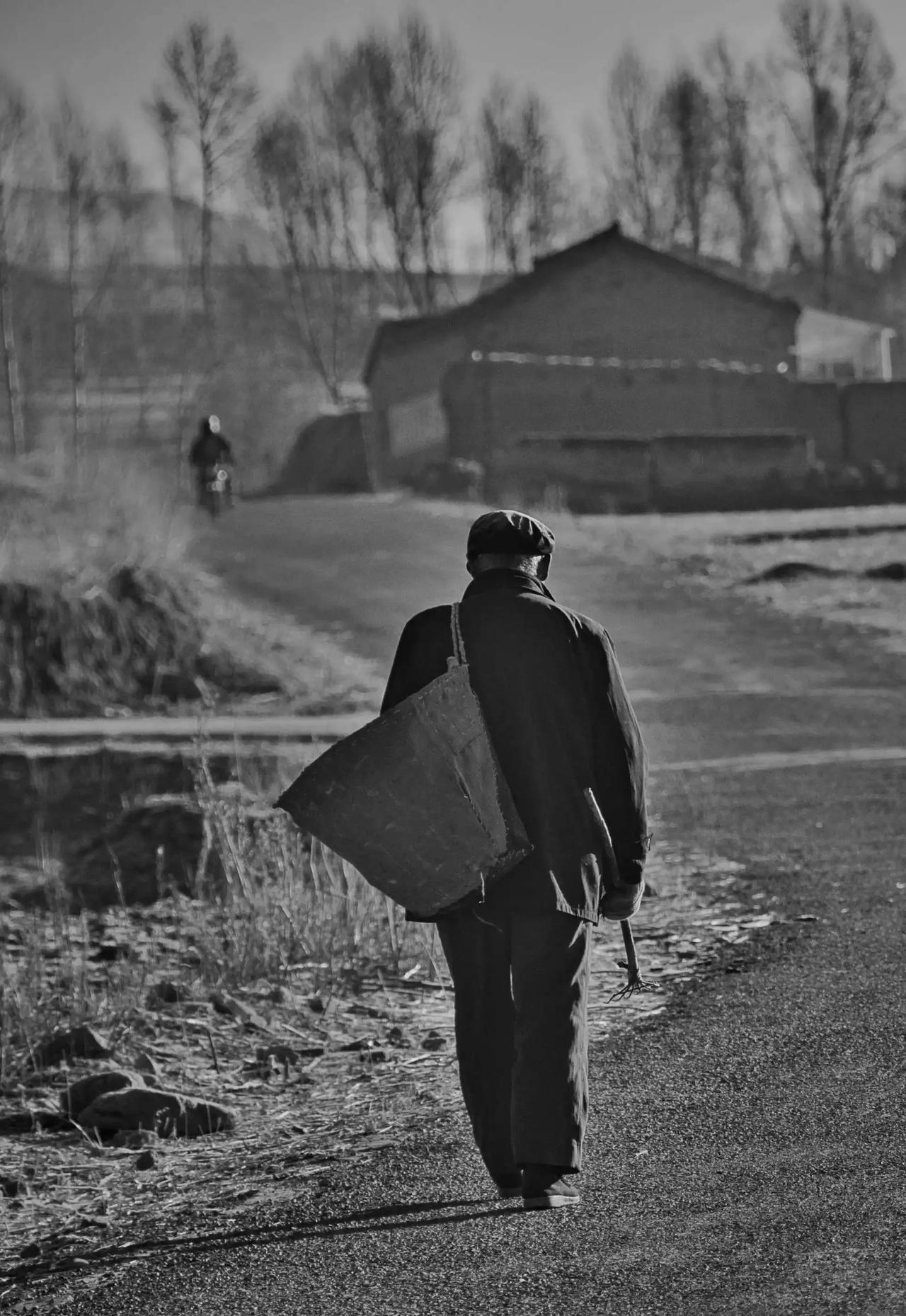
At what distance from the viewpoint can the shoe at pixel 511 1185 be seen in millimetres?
5000

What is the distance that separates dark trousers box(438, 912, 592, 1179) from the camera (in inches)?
190

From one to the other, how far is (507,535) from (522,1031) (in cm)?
129

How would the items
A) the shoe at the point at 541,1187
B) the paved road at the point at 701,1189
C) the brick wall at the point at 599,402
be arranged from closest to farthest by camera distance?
the paved road at the point at 701,1189
the shoe at the point at 541,1187
the brick wall at the point at 599,402

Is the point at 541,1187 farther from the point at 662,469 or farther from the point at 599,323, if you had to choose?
the point at 599,323

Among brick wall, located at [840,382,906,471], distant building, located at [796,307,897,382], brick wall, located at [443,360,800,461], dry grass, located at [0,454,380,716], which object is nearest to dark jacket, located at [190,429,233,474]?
brick wall, located at [443,360,800,461]

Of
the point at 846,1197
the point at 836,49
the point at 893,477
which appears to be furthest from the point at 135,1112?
the point at 836,49

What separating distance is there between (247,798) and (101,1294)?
6885 mm

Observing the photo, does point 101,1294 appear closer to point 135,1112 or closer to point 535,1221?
point 535,1221

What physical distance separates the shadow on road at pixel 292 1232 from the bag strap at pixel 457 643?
1.40m

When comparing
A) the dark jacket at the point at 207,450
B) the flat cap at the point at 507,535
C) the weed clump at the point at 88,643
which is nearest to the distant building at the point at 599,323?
the dark jacket at the point at 207,450

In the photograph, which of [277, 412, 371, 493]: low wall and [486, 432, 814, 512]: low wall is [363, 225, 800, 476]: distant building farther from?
[486, 432, 814, 512]: low wall

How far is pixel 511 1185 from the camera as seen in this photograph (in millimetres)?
5004

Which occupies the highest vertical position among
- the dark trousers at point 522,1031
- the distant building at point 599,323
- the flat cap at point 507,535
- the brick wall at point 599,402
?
the distant building at point 599,323

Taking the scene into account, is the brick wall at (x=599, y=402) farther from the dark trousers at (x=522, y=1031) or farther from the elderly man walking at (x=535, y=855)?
the dark trousers at (x=522, y=1031)
